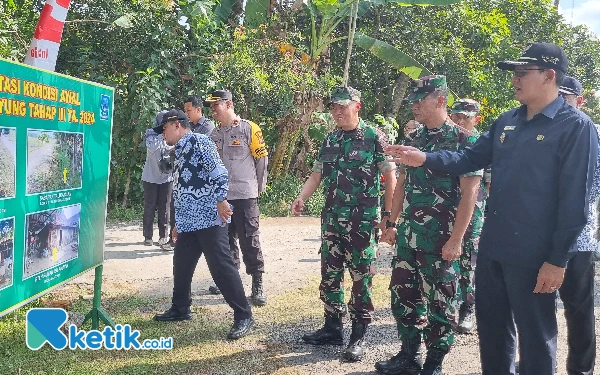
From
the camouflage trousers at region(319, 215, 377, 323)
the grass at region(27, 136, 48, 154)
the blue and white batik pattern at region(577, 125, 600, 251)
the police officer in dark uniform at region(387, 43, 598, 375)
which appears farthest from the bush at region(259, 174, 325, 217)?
the police officer in dark uniform at region(387, 43, 598, 375)

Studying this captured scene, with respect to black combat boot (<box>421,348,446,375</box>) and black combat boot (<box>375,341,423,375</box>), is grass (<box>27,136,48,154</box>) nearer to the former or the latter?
black combat boot (<box>375,341,423,375</box>)

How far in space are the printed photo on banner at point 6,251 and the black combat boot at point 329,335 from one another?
2191 millimetres

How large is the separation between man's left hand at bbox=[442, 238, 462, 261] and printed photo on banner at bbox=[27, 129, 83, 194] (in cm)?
252

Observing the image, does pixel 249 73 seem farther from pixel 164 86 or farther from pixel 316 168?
pixel 316 168

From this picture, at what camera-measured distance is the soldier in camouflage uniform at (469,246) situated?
4.72m

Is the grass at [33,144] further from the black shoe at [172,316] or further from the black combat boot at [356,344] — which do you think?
the black combat boot at [356,344]

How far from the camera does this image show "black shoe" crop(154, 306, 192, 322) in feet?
15.4

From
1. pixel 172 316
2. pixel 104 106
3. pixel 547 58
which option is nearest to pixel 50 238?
pixel 104 106

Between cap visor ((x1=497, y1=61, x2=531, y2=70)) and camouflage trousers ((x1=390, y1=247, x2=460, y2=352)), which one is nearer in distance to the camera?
cap visor ((x1=497, y1=61, x2=531, y2=70))

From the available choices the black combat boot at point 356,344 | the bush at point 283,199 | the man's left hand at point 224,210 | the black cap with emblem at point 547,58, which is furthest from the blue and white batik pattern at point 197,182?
the bush at point 283,199

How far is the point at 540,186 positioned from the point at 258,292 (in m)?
3.24

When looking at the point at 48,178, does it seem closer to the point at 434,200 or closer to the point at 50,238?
the point at 50,238

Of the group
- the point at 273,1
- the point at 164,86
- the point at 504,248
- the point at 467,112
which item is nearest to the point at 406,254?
the point at 504,248

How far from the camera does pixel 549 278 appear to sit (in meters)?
2.62
